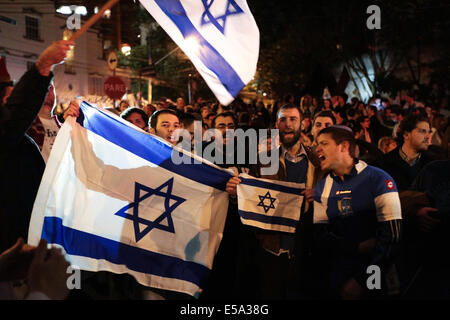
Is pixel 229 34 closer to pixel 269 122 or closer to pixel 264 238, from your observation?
pixel 264 238

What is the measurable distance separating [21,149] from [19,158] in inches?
2.8

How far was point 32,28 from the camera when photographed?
33.8 metres

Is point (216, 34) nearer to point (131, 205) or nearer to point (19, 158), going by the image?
point (131, 205)

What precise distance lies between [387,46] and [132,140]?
93.9 ft

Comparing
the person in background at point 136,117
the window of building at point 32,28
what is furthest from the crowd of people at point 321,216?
the window of building at point 32,28

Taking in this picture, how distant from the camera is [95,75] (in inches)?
1585

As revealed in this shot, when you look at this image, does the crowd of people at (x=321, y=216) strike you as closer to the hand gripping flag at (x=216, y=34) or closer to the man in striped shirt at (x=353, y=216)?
the man in striped shirt at (x=353, y=216)

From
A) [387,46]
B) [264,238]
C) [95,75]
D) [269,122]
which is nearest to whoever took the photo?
[264,238]

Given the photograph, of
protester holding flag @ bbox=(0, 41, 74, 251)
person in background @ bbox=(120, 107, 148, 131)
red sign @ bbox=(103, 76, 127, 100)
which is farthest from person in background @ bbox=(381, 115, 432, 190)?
red sign @ bbox=(103, 76, 127, 100)

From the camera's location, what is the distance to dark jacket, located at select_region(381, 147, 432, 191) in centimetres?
514

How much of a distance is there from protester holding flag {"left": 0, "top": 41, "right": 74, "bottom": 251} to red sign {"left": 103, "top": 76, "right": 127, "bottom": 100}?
1297 cm

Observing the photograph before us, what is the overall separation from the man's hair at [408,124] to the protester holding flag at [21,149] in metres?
3.80

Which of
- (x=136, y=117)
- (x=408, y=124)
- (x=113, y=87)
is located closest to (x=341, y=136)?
(x=408, y=124)

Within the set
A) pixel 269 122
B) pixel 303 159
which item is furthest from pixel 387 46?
pixel 303 159
